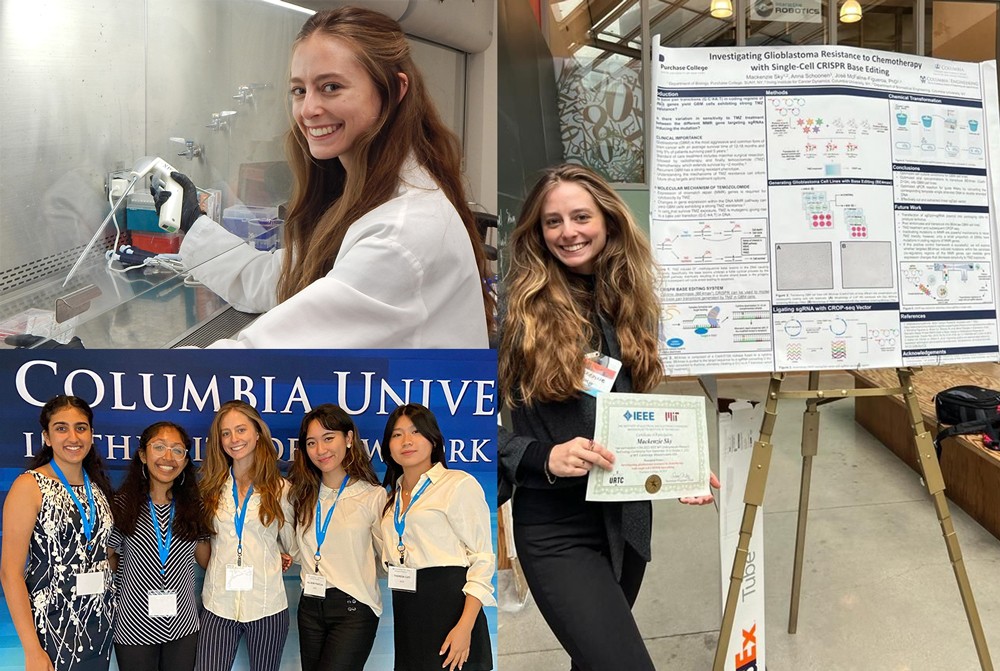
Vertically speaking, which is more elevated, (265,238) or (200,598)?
(265,238)

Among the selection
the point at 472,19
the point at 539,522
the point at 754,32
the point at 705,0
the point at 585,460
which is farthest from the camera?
the point at 705,0

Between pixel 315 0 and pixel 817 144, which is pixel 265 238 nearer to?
pixel 315 0

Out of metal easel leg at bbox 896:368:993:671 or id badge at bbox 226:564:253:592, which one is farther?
metal easel leg at bbox 896:368:993:671

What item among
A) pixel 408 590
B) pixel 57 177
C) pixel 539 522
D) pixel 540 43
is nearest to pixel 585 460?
pixel 539 522

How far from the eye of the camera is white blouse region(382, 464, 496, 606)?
1572 millimetres

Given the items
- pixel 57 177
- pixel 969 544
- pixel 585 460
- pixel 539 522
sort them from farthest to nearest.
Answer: pixel 969 544, pixel 539 522, pixel 585 460, pixel 57 177

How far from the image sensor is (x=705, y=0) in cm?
312

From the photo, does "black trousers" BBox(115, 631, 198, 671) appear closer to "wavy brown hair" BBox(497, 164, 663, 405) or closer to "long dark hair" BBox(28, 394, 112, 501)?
"long dark hair" BBox(28, 394, 112, 501)

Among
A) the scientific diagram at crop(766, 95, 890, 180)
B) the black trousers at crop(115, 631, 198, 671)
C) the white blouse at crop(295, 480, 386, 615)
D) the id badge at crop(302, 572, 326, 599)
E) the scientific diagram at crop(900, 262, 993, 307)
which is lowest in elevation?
the black trousers at crop(115, 631, 198, 671)

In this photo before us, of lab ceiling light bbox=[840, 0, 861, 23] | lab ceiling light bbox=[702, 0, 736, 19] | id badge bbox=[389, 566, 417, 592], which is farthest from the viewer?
lab ceiling light bbox=[840, 0, 861, 23]

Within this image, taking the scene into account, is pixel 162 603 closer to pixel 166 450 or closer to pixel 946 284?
pixel 166 450

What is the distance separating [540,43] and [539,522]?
6.12ft

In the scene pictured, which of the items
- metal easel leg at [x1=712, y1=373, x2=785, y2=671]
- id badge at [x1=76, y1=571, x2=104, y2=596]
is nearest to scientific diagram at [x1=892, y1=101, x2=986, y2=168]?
metal easel leg at [x1=712, y1=373, x2=785, y2=671]

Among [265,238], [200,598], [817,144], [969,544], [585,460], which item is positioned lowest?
[969,544]
